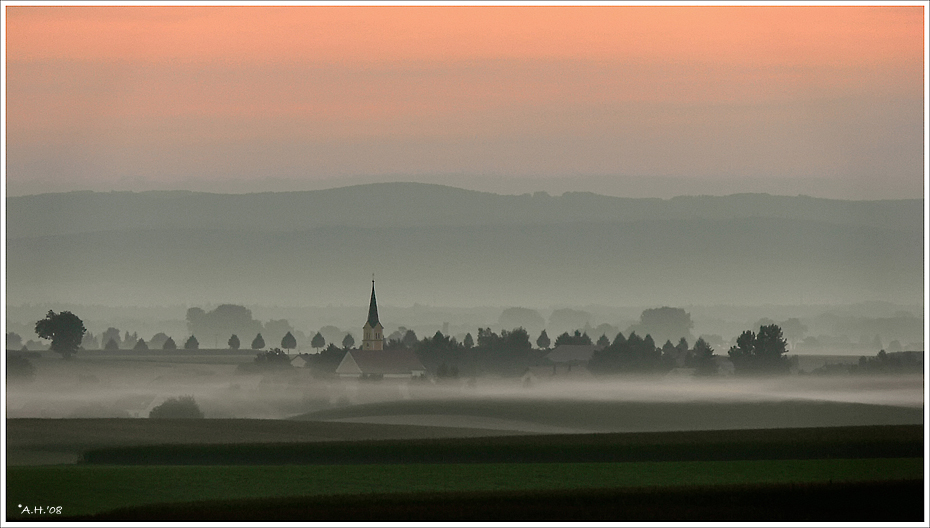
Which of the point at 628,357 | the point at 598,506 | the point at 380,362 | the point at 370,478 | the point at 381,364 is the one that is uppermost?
the point at 628,357

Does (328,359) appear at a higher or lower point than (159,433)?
higher

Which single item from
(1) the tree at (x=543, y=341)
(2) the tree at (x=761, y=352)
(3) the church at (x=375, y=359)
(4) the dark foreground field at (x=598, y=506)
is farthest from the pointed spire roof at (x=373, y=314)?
(4) the dark foreground field at (x=598, y=506)

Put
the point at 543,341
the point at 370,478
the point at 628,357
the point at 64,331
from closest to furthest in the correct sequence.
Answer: the point at 370,478 < the point at 64,331 < the point at 543,341 < the point at 628,357

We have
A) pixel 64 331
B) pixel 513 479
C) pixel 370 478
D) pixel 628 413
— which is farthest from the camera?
pixel 64 331

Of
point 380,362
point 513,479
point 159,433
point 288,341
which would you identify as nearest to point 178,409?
point 159,433

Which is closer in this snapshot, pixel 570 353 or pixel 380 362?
pixel 380 362

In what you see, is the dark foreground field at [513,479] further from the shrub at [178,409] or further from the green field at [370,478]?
the shrub at [178,409]

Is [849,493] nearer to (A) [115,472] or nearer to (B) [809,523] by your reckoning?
(B) [809,523]

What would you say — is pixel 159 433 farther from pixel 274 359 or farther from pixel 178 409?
pixel 274 359
